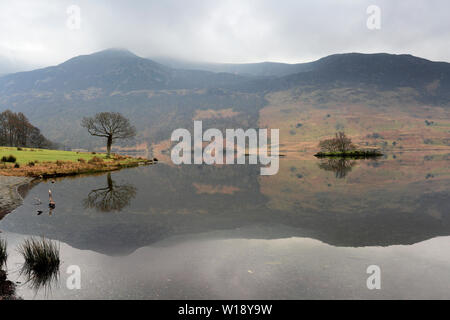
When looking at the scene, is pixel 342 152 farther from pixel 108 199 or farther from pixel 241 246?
pixel 241 246

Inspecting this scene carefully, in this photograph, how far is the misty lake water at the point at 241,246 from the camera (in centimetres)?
869

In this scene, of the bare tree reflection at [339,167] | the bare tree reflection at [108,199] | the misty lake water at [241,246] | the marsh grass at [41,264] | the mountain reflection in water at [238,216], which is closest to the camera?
the misty lake water at [241,246]

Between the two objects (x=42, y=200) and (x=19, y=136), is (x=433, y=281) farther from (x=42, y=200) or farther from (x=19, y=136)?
(x=19, y=136)

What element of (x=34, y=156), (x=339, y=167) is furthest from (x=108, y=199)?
(x=339, y=167)

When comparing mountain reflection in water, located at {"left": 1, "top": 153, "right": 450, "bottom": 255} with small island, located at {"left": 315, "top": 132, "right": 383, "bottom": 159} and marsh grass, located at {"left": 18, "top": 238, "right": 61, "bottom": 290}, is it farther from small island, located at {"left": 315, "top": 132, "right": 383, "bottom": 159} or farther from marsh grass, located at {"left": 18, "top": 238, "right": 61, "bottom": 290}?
small island, located at {"left": 315, "top": 132, "right": 383, "bottom": 159}

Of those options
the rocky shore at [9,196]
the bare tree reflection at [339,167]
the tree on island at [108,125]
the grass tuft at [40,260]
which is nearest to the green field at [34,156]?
the tree on island at [108,125]

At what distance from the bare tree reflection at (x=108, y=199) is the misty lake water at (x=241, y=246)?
0.17m

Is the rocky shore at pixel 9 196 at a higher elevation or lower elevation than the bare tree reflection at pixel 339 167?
lower

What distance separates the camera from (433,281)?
9.26 m

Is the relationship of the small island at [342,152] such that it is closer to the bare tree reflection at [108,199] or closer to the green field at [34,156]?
the green field at [34,156]

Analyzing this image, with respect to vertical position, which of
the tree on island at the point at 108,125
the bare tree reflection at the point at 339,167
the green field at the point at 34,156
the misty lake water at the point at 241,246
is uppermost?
the tree on island at the point at 108,125

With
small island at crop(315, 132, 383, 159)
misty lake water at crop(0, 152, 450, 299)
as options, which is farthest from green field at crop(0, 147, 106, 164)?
small island at crop(315, 132, 383, 159)

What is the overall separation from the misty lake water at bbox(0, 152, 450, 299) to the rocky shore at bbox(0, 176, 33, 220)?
0.79 m

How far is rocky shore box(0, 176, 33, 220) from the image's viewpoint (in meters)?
20.5
